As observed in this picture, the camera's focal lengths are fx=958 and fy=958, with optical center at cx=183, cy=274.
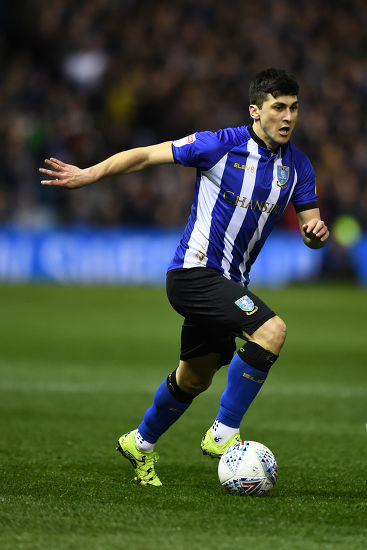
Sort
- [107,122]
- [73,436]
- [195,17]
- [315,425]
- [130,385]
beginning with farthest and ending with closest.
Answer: [195,17]
[107,122]
[130,385]
[315,425]
[73,436]

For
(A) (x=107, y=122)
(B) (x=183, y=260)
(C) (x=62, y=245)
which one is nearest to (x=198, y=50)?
(A) (x=107, y=122)

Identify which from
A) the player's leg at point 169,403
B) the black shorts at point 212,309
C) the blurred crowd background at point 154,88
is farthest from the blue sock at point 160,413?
the blurred crowd background at point 154,88

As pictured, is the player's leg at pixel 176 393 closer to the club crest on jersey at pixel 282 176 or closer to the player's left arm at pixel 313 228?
the player's left arm at pixel 313 228

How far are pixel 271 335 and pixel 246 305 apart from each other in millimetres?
210

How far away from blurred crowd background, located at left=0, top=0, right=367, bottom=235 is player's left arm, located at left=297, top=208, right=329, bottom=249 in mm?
14761

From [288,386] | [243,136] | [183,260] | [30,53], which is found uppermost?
[30,53]

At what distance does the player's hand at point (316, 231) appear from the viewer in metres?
5.10

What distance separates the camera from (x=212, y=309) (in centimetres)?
502

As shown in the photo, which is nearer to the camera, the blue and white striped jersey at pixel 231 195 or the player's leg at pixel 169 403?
the blue and white striped jersey at pixel 231 195

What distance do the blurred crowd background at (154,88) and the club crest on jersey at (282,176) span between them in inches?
583

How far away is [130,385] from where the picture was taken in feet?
29.5

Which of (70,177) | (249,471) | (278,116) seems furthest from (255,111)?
(249,471)

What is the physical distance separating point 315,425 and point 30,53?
19116 millimetres

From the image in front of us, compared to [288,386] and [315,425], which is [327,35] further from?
[315,425]
